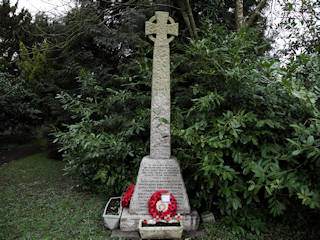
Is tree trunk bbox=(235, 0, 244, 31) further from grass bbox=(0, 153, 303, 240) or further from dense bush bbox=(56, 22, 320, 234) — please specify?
grass bbox=(0, 153, 303, 240)

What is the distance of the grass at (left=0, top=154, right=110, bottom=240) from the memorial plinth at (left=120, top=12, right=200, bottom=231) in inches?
20.8

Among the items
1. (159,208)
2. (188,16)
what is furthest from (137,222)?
(188,16)

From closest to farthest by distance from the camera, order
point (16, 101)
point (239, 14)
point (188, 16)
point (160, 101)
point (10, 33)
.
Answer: point (160, 101) → point (239, 14) → point (188, 16) → point (16, 101) → point (10, 33)

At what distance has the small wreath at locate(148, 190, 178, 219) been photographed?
3041mm

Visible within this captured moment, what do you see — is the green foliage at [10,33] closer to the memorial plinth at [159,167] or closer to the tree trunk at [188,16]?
the tree trunk at [188,16]

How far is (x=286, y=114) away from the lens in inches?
114

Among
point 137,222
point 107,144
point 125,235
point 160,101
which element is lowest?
A: point 125,235

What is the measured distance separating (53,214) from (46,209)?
0.29 metres

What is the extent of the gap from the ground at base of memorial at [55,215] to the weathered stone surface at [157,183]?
0.43 m

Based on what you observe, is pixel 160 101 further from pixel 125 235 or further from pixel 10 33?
pixel 10 33

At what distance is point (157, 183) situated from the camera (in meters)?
3.29

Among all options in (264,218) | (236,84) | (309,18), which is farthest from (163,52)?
(309,18)

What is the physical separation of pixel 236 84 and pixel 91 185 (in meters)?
3.71

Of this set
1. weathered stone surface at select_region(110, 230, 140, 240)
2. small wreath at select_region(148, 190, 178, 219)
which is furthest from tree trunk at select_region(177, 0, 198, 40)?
weathered stone surface at select_region(110, 230, 140, 240)
